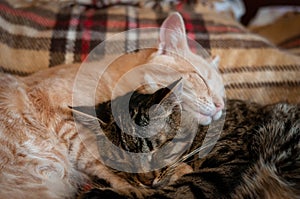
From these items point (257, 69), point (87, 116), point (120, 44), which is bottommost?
point (257, 69)

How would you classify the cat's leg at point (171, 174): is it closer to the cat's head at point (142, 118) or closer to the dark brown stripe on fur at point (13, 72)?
the cat's head at point (142, 118)

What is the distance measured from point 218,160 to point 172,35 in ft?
1.55

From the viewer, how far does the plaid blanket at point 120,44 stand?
5.10 feet

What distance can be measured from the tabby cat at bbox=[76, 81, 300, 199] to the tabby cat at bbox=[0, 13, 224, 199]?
6 centimetres

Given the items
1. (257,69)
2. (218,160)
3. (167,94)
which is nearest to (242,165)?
(218,160)

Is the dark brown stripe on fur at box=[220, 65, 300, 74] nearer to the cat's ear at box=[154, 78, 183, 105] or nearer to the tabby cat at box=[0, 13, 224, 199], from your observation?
the tabby cat at box=[0, 13, 224, 199]

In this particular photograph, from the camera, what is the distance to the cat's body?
3.15 ft

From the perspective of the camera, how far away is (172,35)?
1289 millimetres

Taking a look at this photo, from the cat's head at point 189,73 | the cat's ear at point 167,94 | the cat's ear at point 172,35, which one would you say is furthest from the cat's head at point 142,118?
the cat's ear at point 172,35

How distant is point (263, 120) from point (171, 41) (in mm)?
405

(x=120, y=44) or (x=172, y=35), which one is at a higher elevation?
(x=172, y=35)

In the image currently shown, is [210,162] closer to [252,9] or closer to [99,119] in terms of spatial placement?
[99,119]

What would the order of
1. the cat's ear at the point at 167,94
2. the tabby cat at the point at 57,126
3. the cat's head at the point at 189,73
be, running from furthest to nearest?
the cat's head at the point at 189,73
the tabby cat at the point at 57,126
the cat's ear at the point at 167,94

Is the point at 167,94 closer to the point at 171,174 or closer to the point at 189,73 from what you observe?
the point at 171,174
